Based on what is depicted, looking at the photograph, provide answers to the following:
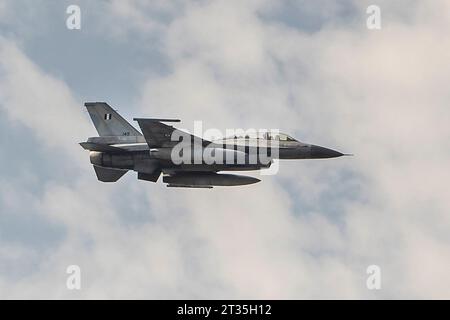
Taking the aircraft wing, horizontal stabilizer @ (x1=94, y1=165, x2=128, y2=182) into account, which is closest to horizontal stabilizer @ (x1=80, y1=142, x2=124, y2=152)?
the aircraft wing

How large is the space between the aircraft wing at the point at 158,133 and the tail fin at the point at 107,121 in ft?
9.80

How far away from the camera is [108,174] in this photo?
46312mm

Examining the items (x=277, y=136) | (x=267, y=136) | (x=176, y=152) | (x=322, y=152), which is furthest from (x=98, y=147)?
(x=322, y=152)

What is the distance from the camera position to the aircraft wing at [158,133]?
4184 cm

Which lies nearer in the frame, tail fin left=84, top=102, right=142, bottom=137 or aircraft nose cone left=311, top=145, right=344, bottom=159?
aircraft nose cone left=311, top=145, right=344, bottom=159

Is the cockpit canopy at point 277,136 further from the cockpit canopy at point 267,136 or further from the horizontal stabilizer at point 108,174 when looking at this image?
the horizontal stabilizer at point 108,174

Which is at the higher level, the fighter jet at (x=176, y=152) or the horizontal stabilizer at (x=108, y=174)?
the fighter jet at (x=176, y=152)

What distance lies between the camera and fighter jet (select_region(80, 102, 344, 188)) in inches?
1670

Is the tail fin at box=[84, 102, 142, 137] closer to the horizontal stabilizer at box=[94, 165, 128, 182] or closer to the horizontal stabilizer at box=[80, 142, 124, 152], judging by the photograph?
the horizontal stabilizer at box=[94, 165, 128, 182]

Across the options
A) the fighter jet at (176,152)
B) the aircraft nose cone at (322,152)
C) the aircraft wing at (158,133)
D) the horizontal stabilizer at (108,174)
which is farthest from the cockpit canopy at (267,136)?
the horizontal stabilizer at (108,174)

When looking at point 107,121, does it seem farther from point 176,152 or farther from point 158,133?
point 176,152
